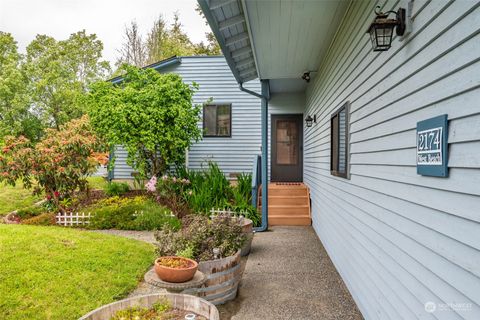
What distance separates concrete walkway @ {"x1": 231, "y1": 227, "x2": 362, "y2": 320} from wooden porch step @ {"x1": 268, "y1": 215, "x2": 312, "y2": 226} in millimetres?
1675

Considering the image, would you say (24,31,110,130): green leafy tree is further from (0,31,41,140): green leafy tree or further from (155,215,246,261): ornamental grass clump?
(155,215,246,261): ornamental grass clump

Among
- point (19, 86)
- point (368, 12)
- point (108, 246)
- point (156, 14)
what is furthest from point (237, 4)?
point (156, 14)

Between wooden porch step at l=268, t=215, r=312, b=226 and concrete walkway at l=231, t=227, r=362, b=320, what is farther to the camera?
wooden porch step at l=268, t=215, r=312, b=226

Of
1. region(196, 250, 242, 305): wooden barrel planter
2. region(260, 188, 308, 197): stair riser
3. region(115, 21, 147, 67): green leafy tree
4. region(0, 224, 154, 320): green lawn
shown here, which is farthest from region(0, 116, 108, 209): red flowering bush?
region(115, 21, 147, 67): green leafy tree

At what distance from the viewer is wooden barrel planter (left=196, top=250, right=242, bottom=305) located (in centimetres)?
332

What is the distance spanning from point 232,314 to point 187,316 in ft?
4.14

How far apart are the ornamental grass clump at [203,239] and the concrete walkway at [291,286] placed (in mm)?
563

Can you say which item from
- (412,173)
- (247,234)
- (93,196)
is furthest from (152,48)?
(412,173)

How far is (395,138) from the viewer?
2.43 meters

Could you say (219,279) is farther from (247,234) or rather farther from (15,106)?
(15,106)

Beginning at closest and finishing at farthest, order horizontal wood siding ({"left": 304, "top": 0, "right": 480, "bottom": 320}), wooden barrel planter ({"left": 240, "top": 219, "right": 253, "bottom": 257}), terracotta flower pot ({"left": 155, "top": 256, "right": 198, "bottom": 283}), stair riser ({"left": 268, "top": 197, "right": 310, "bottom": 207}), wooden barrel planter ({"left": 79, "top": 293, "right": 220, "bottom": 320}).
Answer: horizontal wood siding ({"left": 304, "top": 0, "right": 480, "bottom": 320}) < wooden barrel planter ({"left": 79, "top": 293, "right": 220, "bottom": 320}) < terracotta flower pot ({"left": 155, "top": 256, "right": 198, "bottom": 283}) < wooden barrel planter ({"left": 240, "top": 219, "right": 253, "bottom": 257}) < stair riser ({"left": 268, "top": 197, "right": 310, "bottom": 207})

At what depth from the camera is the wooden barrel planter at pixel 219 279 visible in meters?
3.32

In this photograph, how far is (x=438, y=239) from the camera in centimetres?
175

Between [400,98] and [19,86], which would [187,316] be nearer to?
[400,98]
